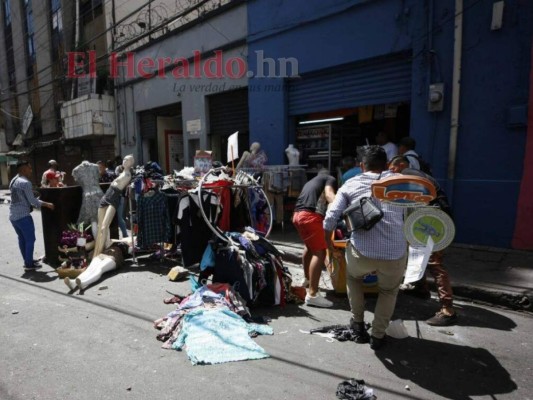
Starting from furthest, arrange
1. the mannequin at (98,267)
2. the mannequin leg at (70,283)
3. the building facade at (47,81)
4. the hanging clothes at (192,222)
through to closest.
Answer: the building facade at (47,81), the hanging clothes at (192,222), the mannequin at (98,267), the mannequin leg at (70,283)

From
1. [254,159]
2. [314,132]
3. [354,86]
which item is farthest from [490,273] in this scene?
[254,159]

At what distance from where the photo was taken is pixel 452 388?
2748mm

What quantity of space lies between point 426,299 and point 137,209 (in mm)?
4575

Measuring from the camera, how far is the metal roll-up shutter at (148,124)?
13750 mm

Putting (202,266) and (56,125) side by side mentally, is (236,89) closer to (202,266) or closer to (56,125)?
(202,266)

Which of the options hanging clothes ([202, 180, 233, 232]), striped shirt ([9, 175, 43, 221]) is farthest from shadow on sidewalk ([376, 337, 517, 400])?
striped shirt ([9, 175, 43, 221])

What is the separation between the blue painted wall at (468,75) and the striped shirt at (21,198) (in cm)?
642

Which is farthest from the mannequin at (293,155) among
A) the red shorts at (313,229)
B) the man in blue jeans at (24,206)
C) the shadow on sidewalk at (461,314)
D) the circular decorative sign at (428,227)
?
the circular decorative sign at (428,227)

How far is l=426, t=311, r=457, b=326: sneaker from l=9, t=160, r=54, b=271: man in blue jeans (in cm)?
597

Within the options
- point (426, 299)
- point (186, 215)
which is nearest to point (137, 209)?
point (186, 215)

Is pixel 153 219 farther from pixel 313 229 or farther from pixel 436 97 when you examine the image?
pixel 436 97

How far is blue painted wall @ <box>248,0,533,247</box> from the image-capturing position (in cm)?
586

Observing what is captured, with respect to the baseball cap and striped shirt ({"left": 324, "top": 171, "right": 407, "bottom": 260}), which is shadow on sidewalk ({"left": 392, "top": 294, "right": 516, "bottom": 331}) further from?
the baseball cap

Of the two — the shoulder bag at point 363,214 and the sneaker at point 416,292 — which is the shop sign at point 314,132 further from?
the shoulder bag at point 363,214
